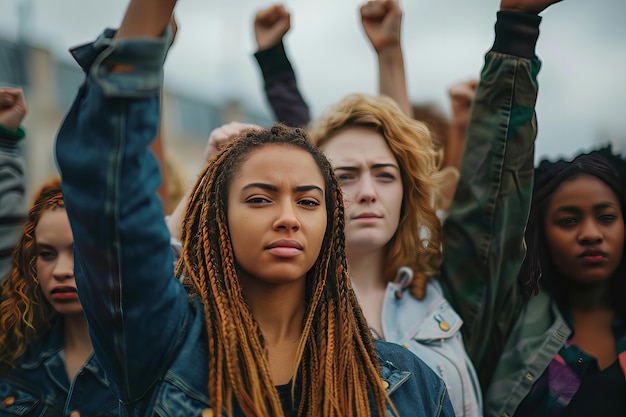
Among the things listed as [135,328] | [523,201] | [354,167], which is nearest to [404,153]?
[354,167]

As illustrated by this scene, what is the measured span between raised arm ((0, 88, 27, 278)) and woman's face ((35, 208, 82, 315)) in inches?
2.9

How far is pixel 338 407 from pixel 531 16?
1.34 m

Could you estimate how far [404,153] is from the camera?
262cm

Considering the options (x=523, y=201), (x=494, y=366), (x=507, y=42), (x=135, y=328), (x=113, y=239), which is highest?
(x=507, y=42)

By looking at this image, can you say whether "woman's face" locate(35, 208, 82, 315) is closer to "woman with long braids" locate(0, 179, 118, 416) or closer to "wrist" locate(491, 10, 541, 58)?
"woman with long braids" locate(0, 179, 118, 416)

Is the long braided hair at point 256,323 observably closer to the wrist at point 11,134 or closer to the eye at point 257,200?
the eye at point 257,200

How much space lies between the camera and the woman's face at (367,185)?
8.11ft

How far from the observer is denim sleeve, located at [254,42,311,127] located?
3246 mm

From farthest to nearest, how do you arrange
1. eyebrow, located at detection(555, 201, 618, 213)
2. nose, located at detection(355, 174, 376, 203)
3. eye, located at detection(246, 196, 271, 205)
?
nose, located at detection(355, 174, 376, 203), eyebrow, located at detection(555, 201, 618, 213), eye, located at detection(246, 196, 271, 205)

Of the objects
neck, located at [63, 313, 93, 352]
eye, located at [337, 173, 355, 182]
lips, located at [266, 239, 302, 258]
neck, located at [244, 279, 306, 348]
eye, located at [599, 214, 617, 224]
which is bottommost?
neck, located at [63, 313, 93, 352]

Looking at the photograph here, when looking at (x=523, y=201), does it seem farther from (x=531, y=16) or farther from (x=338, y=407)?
(x=338, y=407)

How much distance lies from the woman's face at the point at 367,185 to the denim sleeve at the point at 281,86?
596 mm

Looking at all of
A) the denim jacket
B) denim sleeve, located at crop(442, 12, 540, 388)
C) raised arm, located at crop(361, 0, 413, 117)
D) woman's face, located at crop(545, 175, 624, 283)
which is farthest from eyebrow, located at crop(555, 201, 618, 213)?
the denim jacket

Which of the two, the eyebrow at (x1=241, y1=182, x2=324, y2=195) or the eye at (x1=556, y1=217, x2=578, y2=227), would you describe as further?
the eye at (x1=556, y1=217, x2=578, y2=227)
